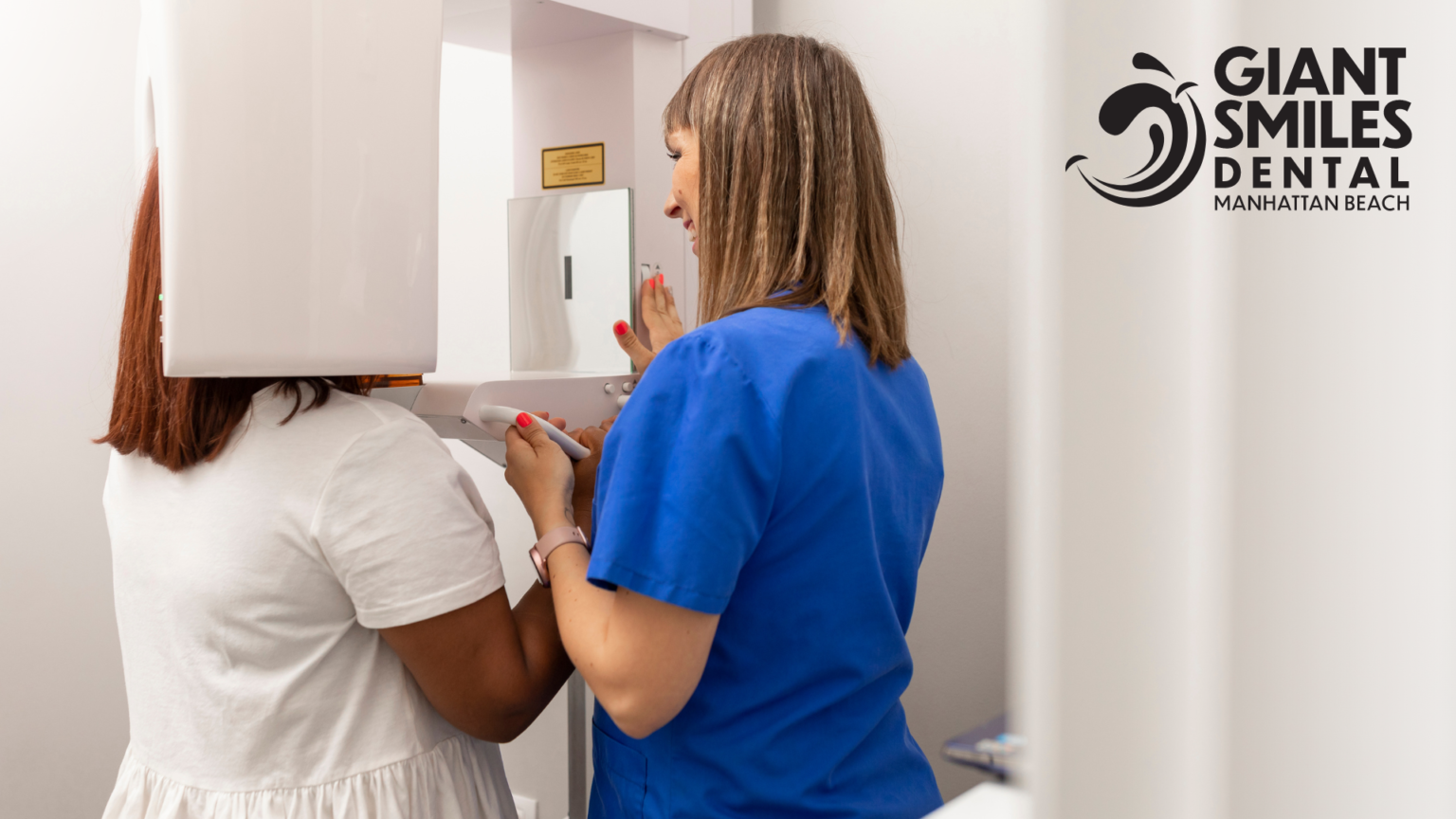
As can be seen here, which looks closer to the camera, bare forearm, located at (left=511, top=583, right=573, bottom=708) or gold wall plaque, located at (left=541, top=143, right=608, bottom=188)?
bare forearm, located at (left=511, top=583, right=573, bottom=708)

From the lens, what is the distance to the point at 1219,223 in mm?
266

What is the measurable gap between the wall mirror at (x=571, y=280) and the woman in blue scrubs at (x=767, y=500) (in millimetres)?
500

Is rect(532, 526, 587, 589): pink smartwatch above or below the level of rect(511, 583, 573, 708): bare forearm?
above

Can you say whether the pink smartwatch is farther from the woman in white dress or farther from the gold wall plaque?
the gold wall plaque

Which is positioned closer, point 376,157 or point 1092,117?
point 1092,117

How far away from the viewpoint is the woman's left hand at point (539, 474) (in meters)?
1.09

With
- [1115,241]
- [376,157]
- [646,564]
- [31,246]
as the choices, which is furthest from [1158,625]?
[31,246]

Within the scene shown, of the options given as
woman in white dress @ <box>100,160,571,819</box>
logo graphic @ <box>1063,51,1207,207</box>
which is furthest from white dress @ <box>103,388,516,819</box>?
logo graphic @ <box>1063,51,1207,207</box>

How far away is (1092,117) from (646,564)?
64 centimetres

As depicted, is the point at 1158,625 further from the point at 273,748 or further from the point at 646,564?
the point at 273,748

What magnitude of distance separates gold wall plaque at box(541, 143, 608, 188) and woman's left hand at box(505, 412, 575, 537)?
1.89 feet

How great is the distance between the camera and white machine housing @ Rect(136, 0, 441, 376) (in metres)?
0.85

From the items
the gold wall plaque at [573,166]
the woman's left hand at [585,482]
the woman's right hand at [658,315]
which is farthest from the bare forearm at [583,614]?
the gold wall plaque at [573,166]

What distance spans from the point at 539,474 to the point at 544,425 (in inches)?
3.4
